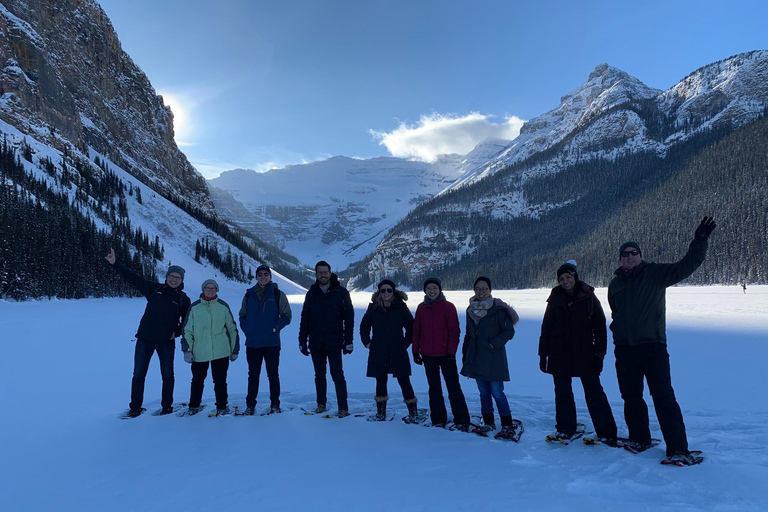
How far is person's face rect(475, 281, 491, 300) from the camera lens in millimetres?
4922

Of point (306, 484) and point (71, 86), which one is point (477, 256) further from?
point (306, 484)

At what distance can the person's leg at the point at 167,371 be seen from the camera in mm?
5414

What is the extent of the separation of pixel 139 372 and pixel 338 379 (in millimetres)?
2929

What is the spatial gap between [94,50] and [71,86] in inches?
757

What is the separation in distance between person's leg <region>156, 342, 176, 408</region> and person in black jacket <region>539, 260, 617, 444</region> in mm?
5144

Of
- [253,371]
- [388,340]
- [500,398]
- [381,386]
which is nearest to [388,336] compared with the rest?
[388,340]

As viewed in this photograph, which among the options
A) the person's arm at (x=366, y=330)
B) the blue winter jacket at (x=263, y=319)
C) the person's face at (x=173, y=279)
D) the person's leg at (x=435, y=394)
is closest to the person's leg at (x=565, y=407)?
the person's leg at (x=435, y=394)

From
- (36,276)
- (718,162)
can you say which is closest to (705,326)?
(36,276)

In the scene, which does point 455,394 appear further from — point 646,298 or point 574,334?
point 646,298

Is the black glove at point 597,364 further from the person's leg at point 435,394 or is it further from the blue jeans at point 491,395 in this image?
the person's leg at point 435,394

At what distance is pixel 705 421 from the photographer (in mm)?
4957

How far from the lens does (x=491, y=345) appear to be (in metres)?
4.75

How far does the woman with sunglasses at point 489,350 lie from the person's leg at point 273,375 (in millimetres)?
2731

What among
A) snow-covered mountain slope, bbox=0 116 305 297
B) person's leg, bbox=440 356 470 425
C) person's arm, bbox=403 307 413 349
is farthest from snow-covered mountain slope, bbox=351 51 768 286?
person's leg, bbox=440 356 470 425
